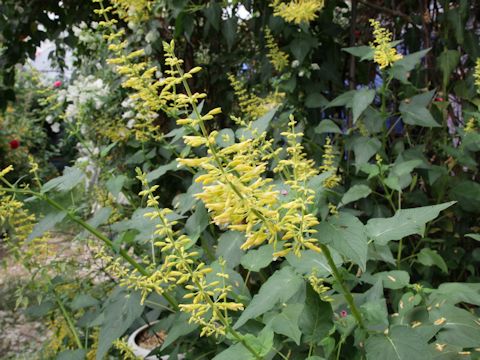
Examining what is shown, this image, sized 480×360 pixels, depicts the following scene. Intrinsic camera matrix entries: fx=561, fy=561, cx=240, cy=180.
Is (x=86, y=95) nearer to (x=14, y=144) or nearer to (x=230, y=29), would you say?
(x=230, y=29)

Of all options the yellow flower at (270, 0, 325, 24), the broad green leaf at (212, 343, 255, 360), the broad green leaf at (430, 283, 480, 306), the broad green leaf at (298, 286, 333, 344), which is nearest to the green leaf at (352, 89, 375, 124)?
the yellow flower at (270, 0, 325, 24)

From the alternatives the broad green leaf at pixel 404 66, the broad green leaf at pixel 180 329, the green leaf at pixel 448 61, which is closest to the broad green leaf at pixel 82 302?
the broad green leaf at pixel 180 329

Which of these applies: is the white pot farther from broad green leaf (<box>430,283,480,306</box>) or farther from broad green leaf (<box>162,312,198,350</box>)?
broad green leaf (<box>430,283,480,306</box>)

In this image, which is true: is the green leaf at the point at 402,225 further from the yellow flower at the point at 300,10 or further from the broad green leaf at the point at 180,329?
the yellow flower at the point at 300,10

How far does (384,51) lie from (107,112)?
1603 millimetres

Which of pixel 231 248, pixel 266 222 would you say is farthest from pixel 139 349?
pixel 266 222

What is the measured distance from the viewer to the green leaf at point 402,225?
3.70 feet

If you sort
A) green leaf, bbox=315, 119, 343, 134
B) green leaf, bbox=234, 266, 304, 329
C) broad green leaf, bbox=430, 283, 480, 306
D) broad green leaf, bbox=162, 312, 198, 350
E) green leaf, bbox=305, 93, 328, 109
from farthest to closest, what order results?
1. green leaf, bbox=305, 93, 328, 109
2. green leaf, bbox=315, 119, 343, 134
3. broad green leaf, bbox=162, 312, 198, 350
4. broad green leaf, bbox=430, 283, 480, 306
5. green leaf, bbox=234, 266, 304, 329

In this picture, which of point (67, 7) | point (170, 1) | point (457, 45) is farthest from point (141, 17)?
point (457, 45)

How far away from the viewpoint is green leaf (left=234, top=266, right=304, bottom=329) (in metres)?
1.17

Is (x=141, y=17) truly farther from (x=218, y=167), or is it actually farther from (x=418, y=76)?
(x=218, y=167)

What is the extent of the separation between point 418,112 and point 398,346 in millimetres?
1195

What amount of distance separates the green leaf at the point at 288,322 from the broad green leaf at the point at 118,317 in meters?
0.43

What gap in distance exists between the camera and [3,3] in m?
3.49
